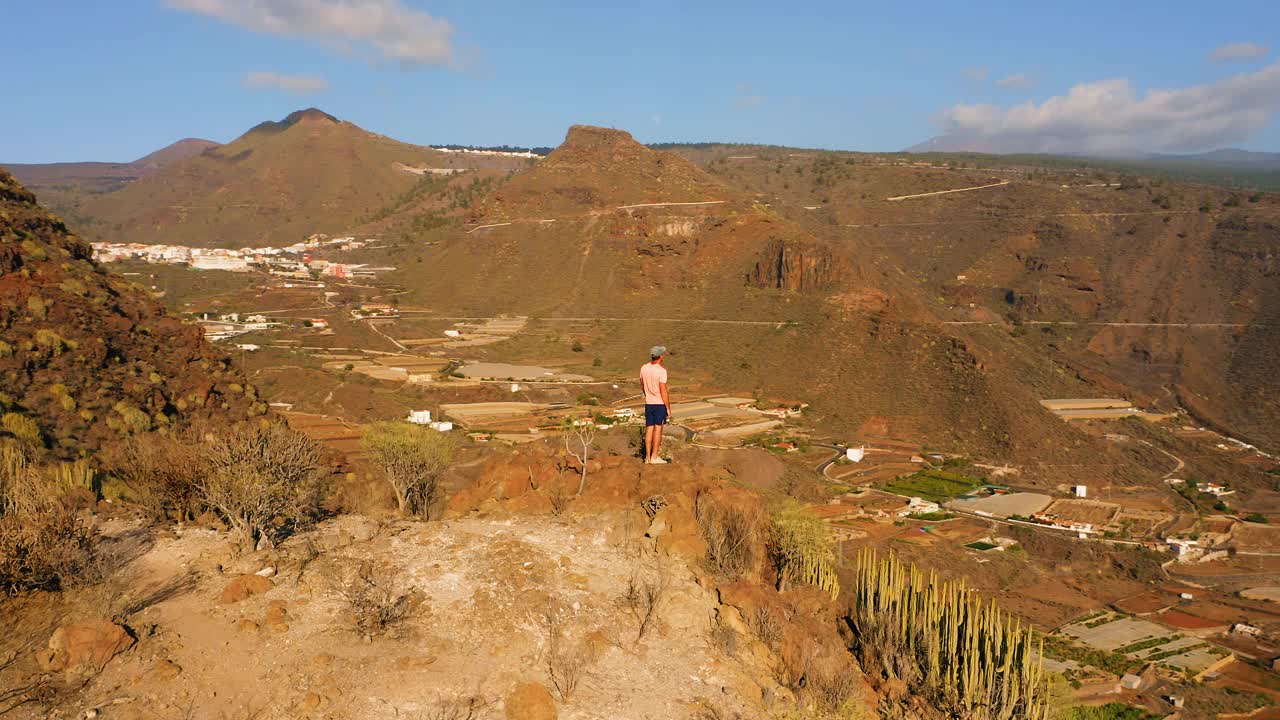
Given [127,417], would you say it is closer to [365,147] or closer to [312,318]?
[312,318]

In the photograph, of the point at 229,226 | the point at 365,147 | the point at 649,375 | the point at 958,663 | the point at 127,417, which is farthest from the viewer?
the point at 365,147

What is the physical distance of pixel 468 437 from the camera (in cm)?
4338

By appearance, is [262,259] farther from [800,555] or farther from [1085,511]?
[800,555]

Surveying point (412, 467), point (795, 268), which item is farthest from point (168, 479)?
point (795, 268)

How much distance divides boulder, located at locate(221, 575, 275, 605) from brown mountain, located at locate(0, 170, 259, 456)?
9832 millimetres

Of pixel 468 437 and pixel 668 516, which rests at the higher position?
pixel 668 516

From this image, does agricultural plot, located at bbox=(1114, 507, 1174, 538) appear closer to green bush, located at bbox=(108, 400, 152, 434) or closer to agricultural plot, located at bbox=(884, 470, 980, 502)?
agricultural plot, located at bbox=(884, 470, 980, 502)

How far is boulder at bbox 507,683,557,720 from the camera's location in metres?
8.17

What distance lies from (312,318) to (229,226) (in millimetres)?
96819

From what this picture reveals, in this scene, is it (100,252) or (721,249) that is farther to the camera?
(100,252)

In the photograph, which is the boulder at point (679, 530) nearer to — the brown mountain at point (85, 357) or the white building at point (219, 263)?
the brown mountain at point (85, 357)

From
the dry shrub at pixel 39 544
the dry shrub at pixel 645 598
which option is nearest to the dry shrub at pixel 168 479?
the dry shrub at pixel 39 544

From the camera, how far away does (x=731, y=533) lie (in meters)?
12.1

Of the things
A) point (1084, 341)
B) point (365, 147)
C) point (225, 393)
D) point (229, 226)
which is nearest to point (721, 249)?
point (1084, 341)
